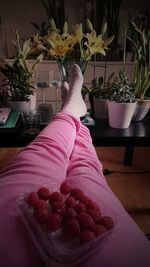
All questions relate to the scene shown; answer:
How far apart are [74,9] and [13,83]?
168 centimetres

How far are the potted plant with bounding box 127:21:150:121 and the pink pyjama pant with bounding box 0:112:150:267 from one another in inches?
11.0

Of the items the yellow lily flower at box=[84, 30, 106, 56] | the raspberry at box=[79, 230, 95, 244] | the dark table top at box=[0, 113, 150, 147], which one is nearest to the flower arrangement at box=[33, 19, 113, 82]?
the yellow lily flower at box=[84, 30, 106, 56]

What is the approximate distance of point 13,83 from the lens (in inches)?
36.2

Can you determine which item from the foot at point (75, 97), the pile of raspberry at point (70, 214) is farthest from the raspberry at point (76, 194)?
the foot at point (75, 97)

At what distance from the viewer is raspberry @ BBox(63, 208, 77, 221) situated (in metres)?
0.37

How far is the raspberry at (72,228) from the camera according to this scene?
1.15 feet

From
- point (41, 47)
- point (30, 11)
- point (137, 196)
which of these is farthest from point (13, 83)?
point (30, 11)

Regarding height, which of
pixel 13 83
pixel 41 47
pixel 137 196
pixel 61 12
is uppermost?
pixel 61 12

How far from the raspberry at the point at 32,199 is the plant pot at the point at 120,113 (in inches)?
18.5

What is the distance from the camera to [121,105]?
78 centimetres

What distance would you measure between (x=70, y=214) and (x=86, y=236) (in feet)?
0.14

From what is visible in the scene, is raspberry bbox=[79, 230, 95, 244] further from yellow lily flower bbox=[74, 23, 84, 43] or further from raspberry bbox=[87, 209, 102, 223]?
yellow lily flower bbox=[74, 23, 84, 43]

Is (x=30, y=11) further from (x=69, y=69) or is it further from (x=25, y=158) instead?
(x=25, y=158)

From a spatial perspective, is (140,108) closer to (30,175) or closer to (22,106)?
(22,106)
